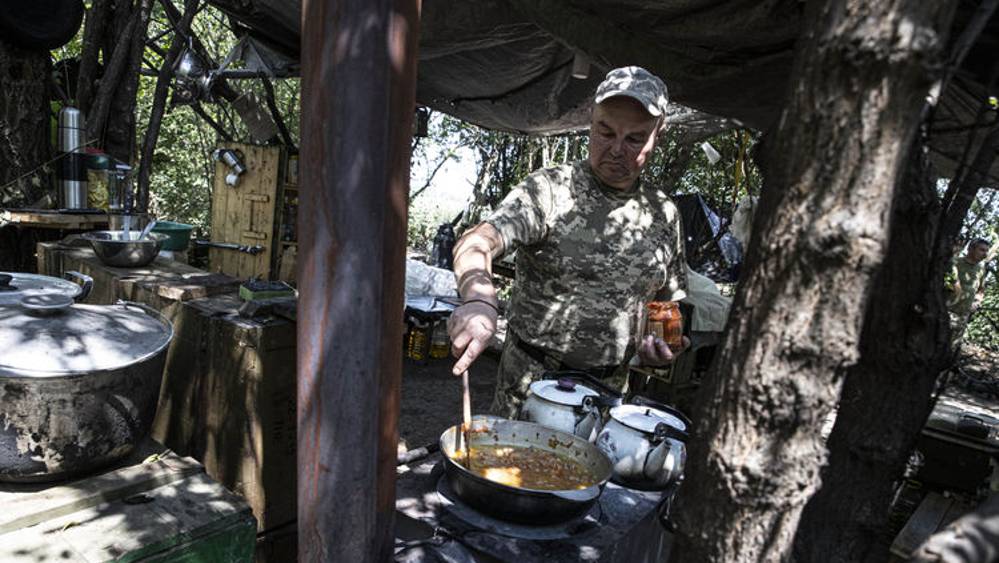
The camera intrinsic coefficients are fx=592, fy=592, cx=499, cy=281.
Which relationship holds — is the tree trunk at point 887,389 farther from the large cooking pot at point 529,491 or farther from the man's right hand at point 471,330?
the man's right hand at point 471,330

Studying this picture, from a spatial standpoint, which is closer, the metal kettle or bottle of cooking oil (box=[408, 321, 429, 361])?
the metal kettle

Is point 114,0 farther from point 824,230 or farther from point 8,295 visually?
point 824,230

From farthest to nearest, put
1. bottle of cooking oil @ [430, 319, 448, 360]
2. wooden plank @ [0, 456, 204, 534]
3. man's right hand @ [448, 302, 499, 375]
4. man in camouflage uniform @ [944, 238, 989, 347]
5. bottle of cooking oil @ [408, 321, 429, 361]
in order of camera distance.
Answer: man in camouflage uniform @ [944, 238, 989, 347]
bottle of cooking oil @ [430, 319, 448, 360]
bottle of cooking oil @ [408, 321, 429, 361]
wooden plank @ [0, 456, 204, 534]
man's right hand @ [448, 302, 499, 375]

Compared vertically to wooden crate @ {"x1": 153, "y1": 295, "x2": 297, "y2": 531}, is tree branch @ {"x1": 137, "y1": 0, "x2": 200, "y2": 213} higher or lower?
higher

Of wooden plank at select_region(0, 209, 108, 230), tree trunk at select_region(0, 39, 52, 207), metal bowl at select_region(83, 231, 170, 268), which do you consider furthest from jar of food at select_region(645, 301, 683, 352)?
tree trunk at select_region(0, 39, 52, 207)

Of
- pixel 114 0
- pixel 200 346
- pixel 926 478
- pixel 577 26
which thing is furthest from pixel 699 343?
pixel 114 0

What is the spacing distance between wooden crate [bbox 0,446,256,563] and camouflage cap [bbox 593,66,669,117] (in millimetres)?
2141

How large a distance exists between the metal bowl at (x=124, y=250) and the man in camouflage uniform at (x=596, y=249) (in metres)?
2.25

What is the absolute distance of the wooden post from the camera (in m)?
1.14

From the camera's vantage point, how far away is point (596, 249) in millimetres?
2752

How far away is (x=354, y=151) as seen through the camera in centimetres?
116

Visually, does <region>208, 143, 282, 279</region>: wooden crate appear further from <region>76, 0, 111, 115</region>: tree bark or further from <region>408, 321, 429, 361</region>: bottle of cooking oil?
<region>408, 321, 429, 361</region>: bottle of cooking oil

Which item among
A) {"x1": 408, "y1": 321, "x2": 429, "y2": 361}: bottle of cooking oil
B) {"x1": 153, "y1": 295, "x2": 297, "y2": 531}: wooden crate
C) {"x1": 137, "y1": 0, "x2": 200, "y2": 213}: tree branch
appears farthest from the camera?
{"x1": 408, "y1": 321, "x2": 429, "y2": 361}: bottle of cooking oil

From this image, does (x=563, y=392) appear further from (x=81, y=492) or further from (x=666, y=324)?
(x=81, y=492)
